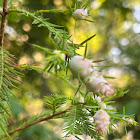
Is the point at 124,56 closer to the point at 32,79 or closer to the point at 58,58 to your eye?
the point at 32,79

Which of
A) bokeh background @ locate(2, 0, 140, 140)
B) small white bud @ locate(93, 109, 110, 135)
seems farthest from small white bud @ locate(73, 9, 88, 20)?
small white bud @ locate(93, 109, 110, 135)

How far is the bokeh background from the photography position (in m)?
1.15

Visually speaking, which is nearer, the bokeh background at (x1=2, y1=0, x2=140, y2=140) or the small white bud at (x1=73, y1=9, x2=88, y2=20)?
the small white bud at (x1=73, y1=9, x2=88, y2=20)

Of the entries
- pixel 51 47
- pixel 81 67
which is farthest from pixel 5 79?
pixel 51 47

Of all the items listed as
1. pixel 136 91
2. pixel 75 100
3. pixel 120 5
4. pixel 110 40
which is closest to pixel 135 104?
pixel 136 91

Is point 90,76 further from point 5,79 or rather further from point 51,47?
point 51,47

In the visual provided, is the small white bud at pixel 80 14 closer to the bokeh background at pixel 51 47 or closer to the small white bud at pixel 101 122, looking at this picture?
the bokeh background at pixel 51 47

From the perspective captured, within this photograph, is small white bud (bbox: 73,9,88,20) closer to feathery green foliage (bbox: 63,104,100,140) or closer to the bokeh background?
the bokeh background

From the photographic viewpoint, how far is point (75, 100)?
42 centimetres

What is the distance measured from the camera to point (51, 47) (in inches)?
51.8

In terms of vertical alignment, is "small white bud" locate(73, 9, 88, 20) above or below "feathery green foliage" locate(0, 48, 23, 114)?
above

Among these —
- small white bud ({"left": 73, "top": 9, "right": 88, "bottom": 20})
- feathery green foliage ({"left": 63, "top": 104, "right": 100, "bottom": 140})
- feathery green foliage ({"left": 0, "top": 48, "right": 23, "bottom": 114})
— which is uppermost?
small white bud ({"left": 73, "top": 9, "right": 88, "bottom": 20})

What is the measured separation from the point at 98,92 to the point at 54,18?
1.00 meters

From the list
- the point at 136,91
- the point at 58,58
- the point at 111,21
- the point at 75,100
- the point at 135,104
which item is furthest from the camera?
the point at 111,21
